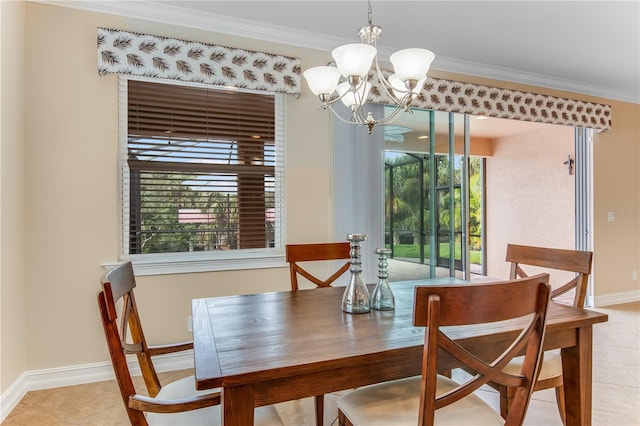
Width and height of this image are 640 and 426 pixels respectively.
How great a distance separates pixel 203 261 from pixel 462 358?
6.87 ft

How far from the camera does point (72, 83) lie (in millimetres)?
2383

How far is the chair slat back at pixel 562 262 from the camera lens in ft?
5.73

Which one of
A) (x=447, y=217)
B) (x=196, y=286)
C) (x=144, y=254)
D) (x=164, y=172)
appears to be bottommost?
(x=196, y=286)

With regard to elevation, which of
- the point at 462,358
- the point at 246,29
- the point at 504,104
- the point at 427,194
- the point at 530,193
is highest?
the point at 246,29

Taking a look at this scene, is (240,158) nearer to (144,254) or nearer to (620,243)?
(144,254)

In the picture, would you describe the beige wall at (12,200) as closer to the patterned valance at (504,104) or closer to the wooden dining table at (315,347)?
the wooden dining table at (315,347)

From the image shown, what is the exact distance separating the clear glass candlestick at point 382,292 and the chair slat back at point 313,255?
540 millimetres

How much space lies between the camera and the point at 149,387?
4.68 feet

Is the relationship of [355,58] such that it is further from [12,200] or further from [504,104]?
[504,104]

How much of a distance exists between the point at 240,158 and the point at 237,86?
0.54 meters

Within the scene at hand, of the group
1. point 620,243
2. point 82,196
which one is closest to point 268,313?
point 82,196

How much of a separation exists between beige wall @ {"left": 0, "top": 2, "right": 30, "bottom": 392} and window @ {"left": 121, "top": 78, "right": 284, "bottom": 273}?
0.57 meters

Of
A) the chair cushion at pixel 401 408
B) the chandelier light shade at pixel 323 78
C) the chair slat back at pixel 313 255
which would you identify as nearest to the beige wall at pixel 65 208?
the chair slat back at pixel 313 255

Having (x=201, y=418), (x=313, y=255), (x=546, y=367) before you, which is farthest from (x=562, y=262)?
(x=201, y=418)
